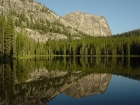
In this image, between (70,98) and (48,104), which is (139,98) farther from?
(48,104)

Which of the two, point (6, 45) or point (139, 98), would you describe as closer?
point (139, 98)

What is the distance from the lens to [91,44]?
190m

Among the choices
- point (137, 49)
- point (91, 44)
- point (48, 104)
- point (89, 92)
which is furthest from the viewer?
point (91, 44)

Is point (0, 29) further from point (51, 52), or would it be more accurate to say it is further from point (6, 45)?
point (51, 52)

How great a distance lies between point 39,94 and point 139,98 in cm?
916

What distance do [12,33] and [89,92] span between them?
227ft

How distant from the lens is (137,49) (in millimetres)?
160875

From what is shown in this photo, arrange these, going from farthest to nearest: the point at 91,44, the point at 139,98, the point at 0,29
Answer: the point at 91,44, the point at 0,29, the point at 139,98

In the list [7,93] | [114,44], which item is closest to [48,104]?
[7,93]

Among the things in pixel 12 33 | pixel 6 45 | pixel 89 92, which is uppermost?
pixel 12 33

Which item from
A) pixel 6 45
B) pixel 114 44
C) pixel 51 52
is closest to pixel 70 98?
pixel 6 45

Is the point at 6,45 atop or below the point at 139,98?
atop

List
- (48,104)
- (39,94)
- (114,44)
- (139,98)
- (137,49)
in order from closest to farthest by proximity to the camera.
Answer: (48,104), (139,98), (39,94), (137,49), (114,44)

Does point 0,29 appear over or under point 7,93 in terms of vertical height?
over
